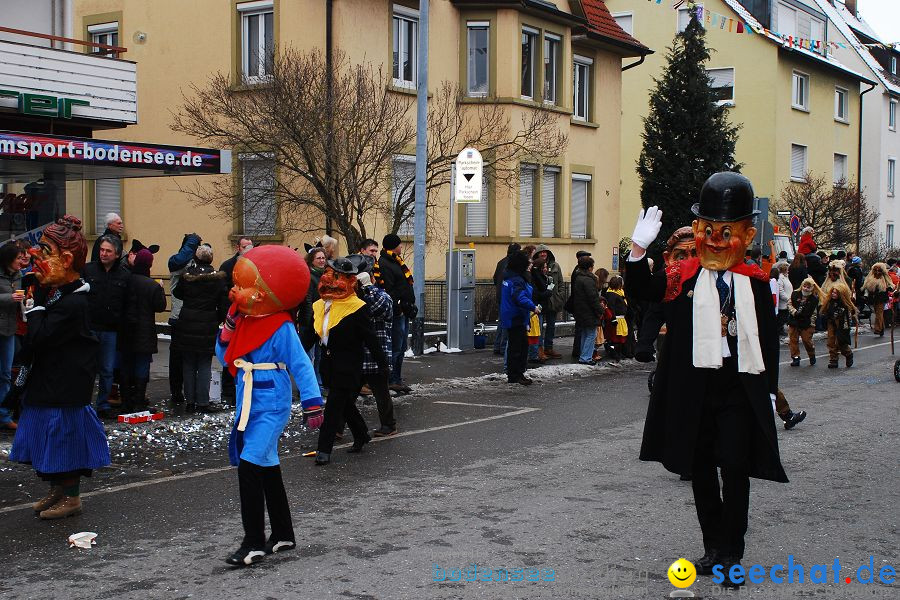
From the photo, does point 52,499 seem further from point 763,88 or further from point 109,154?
point 763,88

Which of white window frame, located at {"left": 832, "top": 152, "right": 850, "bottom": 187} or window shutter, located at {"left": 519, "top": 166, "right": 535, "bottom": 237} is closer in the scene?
window shutter, located at {"left": 519, "top": 166, "right": 535, "bottom": 237}

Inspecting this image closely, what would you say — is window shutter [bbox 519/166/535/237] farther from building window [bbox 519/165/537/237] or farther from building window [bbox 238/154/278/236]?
building window [bbox 238/154/278/236]

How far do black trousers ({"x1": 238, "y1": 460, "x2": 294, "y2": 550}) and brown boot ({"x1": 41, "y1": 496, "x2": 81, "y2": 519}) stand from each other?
5.55 ft

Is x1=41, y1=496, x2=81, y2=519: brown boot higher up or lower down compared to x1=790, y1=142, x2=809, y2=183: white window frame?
lower down

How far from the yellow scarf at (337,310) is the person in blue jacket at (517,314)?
5.26 meters

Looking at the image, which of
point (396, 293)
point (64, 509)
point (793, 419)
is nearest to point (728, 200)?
point (64, 509)

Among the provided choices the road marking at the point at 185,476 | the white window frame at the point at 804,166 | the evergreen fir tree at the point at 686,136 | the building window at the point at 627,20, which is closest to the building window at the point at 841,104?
the white window frame at the point at 804,166

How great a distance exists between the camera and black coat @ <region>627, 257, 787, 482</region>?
5.17 m

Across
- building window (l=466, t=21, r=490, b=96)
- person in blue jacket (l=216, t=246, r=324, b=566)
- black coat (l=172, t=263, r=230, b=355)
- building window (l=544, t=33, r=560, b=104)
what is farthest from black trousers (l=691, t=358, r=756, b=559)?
building window (l=544, t=33, r=560, b=104)

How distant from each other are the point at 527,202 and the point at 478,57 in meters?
3.52

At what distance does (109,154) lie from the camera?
13.3 m

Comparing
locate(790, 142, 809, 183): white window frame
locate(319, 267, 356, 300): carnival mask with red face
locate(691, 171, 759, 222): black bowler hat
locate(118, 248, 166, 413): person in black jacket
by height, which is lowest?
locate(118, 248, 166, 413): person in black jacket

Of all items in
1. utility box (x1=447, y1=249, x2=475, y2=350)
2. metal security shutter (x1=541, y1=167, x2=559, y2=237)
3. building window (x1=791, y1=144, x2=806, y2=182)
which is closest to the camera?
utility box (x1=447, y1=249, x2=475, y2=350)

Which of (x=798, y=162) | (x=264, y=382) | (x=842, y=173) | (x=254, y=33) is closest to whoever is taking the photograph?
(x=264, y=382)
